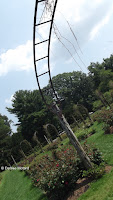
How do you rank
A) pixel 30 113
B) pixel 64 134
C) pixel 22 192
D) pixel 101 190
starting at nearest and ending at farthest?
1. pixel 101 190
2. pixel 22 192
3. pixel 64 134
4. pixel 30 113

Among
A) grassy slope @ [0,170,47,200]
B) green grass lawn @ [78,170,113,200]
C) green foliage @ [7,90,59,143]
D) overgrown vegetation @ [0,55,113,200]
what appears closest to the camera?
green grass lawn @ [78,170,113,200]

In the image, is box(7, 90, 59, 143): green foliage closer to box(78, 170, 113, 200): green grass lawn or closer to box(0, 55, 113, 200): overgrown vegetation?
box(0, 55, 113, 200): overgrown vegetation

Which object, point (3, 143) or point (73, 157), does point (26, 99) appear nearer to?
point (3, 143)

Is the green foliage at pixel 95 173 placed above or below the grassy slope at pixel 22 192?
above

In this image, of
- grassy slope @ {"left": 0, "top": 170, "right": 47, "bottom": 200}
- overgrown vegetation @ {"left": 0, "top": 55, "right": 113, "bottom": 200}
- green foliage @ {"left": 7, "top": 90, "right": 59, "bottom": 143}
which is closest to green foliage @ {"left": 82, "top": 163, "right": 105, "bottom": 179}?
overgrown vegetation @ {"left": 0, "top": 55, "right": 113, "bottom": 200}

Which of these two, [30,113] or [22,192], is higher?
[30,113]

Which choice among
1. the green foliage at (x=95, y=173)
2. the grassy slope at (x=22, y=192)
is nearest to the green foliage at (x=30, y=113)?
the grassy slope at (x=22, y=192)

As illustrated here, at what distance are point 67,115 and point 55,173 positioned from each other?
68.5 ft

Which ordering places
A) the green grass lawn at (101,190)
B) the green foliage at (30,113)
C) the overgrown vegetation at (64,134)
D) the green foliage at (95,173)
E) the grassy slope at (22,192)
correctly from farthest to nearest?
1. the green foliage at (30,113)
2. the grassy slope at (22,192)
3. the overgrown vegetation at (64,134)
4. the green foliage at (95,173)
5. the green grass lawn at (101,190)

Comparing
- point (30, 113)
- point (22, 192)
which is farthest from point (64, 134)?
point (30, 113)

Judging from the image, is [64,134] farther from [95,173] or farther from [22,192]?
[95,173]

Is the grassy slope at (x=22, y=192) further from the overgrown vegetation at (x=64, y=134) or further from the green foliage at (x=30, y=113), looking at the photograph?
the green foliage at (x=30, y=113)

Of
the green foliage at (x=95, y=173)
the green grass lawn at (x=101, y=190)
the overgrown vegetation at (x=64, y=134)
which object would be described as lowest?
the green grass lawn at (x=101, y=190)

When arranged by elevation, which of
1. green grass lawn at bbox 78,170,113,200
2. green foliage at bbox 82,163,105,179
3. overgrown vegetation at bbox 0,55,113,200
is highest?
overgrown vegetation at bbox 0,55,113,200
